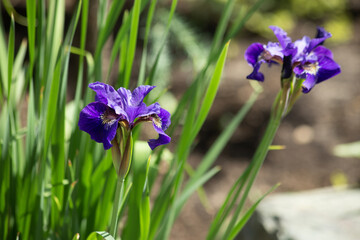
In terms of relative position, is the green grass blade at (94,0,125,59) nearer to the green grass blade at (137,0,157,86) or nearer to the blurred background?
the green grass blade at (137,0,157,86)

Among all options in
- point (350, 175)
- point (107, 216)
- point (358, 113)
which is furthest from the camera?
point (358, 113)

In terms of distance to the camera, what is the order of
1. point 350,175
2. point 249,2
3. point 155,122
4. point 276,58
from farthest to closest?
point 249,2 → point 350,175 → point 276,58 → point 155,122

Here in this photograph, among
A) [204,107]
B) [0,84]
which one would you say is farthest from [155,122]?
[0,84]

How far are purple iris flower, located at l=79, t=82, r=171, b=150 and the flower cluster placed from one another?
257 mm

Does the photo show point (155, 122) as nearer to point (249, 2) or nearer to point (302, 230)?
point (302, 230)

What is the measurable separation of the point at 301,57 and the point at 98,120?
1.31 ft

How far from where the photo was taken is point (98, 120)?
70cm

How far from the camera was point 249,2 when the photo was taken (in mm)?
3506

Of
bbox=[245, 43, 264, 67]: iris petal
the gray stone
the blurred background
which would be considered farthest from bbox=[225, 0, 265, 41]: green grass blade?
the blurred background

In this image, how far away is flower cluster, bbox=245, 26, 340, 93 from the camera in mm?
837

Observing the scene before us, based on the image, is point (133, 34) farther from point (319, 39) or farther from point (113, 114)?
point (319, 39)

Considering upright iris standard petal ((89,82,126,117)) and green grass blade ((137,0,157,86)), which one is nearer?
upright iris standard petal ((89,82,126,117))

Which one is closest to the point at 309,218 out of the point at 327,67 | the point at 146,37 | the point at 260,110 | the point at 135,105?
the point at 327,67

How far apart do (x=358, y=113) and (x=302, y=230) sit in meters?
1.46
